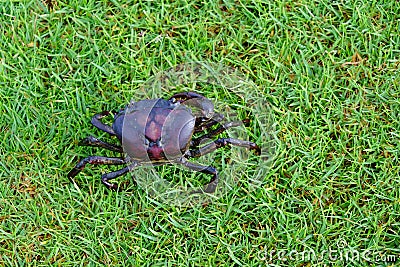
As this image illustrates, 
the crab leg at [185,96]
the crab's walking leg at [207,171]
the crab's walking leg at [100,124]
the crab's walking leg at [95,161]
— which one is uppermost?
the crab leg at [185,96]

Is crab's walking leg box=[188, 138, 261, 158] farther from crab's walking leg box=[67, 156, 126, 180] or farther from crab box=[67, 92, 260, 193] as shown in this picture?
crab's walking leg box=[67, 156, 126, 180]

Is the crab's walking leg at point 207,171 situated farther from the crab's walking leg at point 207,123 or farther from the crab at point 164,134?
the crab's walking leg at point 207,123

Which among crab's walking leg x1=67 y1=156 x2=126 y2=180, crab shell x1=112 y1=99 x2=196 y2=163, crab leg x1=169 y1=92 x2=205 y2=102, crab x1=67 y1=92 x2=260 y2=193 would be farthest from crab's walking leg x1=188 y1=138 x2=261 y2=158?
crab's walking leg x1=67 y1=156 x2=126 y2=180

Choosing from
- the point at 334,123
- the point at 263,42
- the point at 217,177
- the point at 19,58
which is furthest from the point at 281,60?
the point at 19,58

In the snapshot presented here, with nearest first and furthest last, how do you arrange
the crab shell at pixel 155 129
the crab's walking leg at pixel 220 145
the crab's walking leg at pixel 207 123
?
the crab shell at pixel 155 129
the crab's walking leg at pixel 220 145
the crab's walking leg at pixel 207 123

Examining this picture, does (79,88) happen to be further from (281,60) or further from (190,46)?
(281,60)

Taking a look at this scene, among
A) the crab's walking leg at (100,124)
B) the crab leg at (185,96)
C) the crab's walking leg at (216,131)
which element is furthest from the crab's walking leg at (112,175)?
the crab leg at (185,96)

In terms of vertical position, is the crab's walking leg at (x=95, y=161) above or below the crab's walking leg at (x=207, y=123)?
below
